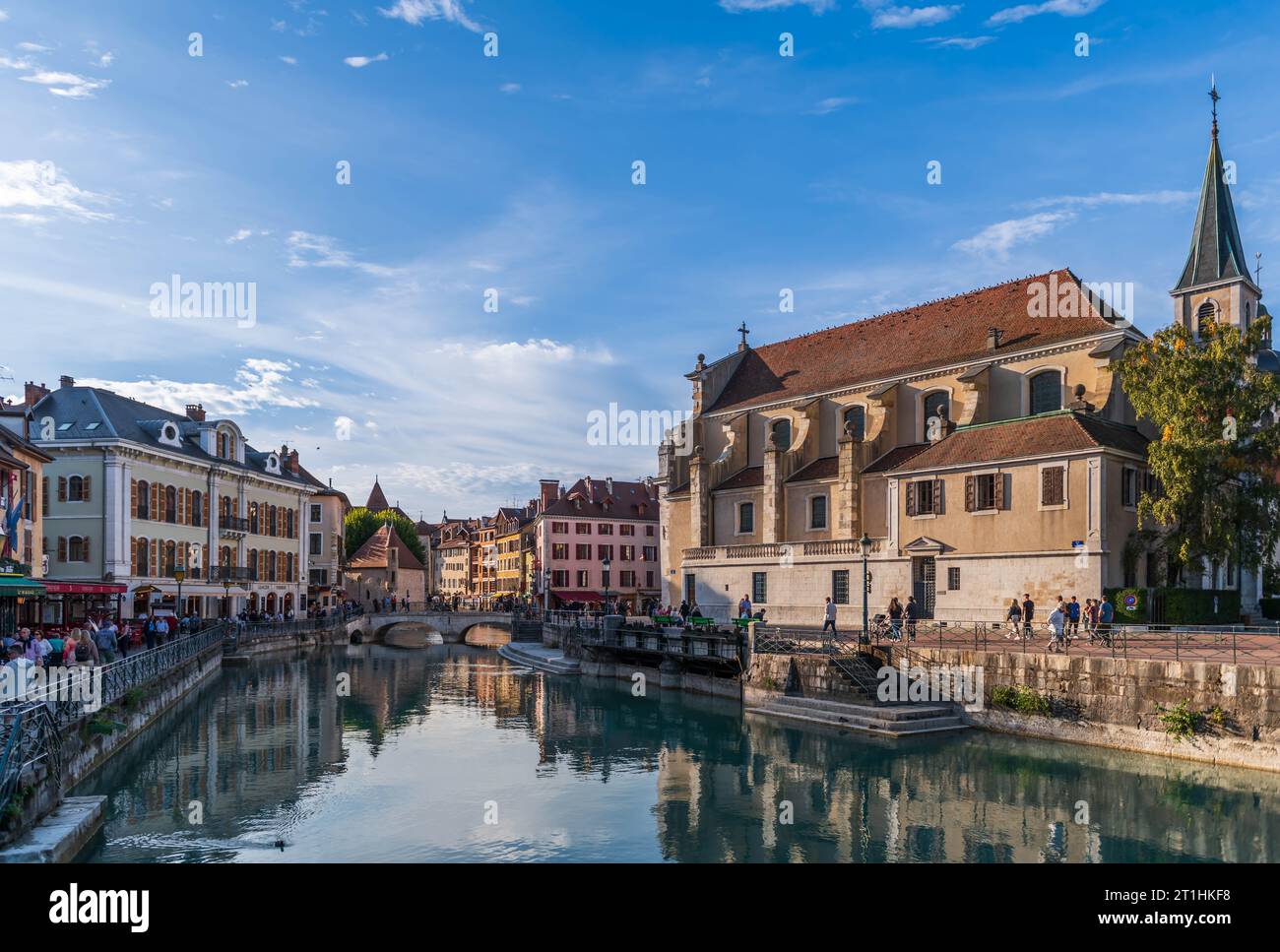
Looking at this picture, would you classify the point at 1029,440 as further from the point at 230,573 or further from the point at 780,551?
the point at 230,573

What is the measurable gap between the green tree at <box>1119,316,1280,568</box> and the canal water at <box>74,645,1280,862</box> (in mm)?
10796

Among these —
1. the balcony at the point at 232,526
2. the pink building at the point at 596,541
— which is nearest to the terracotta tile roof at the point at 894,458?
the balcony at the point at 232,526

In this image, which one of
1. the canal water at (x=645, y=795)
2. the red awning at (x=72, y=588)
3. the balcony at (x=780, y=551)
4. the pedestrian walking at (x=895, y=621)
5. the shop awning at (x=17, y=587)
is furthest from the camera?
the balcony at (x=780, y=551)

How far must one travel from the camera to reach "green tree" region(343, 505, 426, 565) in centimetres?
10544

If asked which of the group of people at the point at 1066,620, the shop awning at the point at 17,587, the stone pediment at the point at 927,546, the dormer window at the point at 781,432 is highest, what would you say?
the dormer window at the point at 781,432

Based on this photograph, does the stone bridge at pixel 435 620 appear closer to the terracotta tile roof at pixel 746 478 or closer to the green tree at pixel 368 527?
the terracotta tile roof at pixel 746 478

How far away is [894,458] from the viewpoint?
144ft

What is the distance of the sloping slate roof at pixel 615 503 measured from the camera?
84.1 meters

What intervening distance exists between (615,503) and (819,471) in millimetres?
42389

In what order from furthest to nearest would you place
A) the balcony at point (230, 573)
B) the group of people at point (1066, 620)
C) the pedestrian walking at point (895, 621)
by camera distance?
the balcony at point (230, 573)
the pedestrian walking at point (895, 621)
the group of people at point (1066, 620)

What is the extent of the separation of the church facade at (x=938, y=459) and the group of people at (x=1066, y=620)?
1017 millimetres

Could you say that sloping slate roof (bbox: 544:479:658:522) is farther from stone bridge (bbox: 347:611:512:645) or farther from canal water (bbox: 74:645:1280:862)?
canal water (bbox: 74:645:1280:862)
